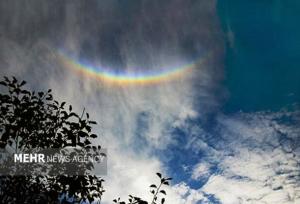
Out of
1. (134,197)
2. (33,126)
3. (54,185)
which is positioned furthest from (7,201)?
(134,197)

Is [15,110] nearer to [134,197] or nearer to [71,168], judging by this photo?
[71,168]

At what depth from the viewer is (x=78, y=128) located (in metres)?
11.3

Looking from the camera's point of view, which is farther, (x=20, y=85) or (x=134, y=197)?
(x=20, y=85)

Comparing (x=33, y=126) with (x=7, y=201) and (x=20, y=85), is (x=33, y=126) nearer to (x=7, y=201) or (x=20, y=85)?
(x=20, y=85)

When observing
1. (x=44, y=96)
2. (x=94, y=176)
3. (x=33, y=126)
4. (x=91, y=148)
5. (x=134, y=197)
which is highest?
(x=44, y=96)

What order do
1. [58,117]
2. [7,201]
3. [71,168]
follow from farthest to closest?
[58,117]
[71,168]
[7,201]

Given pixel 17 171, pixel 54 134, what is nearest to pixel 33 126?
pixel 54 134

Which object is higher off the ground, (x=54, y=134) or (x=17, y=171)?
(x=54, y=134)

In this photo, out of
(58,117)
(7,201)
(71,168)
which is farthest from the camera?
(58,117)

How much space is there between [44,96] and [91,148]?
2.33 metres

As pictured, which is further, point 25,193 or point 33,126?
point 33,126

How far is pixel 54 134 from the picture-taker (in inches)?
470

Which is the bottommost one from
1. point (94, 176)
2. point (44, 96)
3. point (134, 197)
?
point (134, 197)

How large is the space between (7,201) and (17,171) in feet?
3.96
